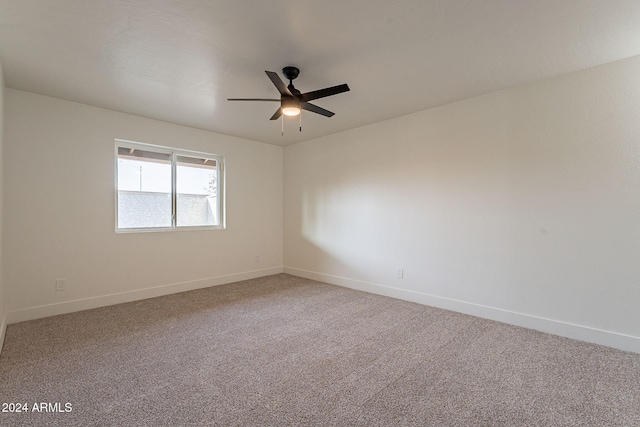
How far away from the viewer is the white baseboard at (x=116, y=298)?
3213 millimetres

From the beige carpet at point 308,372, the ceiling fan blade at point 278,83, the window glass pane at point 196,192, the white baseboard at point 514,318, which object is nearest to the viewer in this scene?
the beige carpet at point 308,372

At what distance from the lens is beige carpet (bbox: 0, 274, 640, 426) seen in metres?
1.72

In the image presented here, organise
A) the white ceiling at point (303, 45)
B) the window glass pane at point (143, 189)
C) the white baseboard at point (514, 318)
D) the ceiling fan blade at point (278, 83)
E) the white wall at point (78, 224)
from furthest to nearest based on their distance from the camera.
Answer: the window glass pane at point (143, 189)
the white wall at point (78, 224)
the white baseboard at point (514, 318)
the ceiling fan blade at point (278, 83)
the white ceiling at point (303, 45)

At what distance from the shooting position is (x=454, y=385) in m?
2.01

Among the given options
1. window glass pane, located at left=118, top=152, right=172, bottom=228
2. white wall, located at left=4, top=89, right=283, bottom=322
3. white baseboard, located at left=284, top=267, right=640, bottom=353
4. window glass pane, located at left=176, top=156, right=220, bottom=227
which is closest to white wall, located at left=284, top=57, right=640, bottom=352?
white baseboard, located at left=284, top=267, right=640, bottom=353

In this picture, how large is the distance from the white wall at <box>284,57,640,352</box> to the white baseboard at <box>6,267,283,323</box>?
195 cm

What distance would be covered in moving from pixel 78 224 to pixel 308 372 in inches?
128

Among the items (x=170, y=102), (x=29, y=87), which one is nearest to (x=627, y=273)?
(x=170, y=102)

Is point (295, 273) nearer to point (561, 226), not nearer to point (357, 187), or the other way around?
point (357, 187)

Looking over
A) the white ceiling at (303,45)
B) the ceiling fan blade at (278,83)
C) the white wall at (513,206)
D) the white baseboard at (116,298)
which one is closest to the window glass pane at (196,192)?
the white baseboard at (116,298)

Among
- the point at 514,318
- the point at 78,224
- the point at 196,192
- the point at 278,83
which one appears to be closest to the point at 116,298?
the point at 78,224

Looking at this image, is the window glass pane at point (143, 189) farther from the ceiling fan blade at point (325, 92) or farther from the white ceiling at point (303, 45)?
the ceiling fan blade at point (325, 92)

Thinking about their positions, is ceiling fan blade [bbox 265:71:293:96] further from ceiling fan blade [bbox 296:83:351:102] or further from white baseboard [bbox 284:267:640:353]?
white baseboard [bbox 284:267:640:353]

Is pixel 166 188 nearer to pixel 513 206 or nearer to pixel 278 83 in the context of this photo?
pixel 278 83
